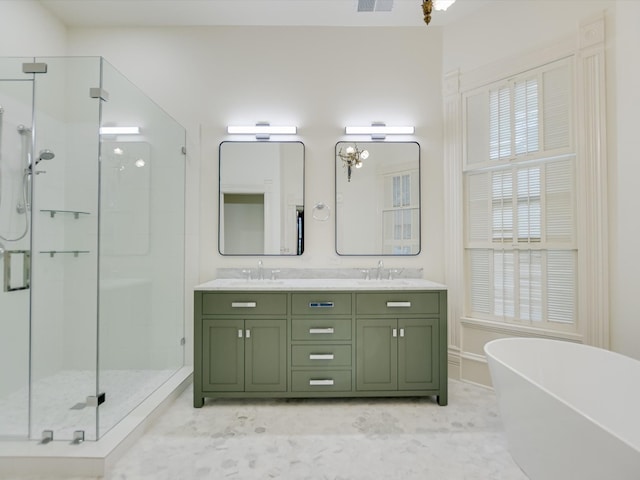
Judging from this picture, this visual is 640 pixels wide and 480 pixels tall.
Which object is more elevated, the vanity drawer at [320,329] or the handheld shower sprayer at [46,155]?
the handheld shower sprayer at [46,155]

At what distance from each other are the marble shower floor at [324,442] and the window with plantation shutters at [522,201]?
0.85 meters

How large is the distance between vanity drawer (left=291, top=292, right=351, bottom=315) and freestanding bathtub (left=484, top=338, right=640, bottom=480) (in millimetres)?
1006

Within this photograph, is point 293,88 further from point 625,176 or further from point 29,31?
point 625,176

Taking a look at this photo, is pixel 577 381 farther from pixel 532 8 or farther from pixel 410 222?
pixel 532 8

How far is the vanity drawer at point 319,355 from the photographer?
101 inches

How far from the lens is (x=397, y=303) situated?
8.57 ft

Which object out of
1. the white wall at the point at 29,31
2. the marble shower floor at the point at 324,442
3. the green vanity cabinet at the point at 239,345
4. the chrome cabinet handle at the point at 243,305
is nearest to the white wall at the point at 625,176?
the marble shower floor at the point at 324,442

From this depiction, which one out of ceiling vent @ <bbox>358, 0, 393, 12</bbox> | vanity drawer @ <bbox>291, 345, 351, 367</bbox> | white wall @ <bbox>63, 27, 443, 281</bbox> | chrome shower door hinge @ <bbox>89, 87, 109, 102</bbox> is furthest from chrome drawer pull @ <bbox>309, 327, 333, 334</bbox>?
ceiling vent @ <bbox>358, 0, 393, 12</bbox>

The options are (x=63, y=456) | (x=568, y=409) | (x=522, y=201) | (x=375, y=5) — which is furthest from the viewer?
(x=375, y=5)

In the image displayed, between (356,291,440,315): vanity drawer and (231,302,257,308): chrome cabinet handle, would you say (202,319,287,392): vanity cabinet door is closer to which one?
(231,302,257,308): chrome cabinet handle

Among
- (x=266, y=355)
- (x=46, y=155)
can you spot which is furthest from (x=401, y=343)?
(x=46, y=155)

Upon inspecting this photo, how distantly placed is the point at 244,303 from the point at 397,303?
1155 mm

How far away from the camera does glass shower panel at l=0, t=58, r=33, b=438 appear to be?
7.13 ft

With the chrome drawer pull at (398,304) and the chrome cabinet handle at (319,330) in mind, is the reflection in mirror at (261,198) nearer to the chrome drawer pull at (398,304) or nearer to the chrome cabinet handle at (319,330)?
the chrome cabinet handle at (319,330)
